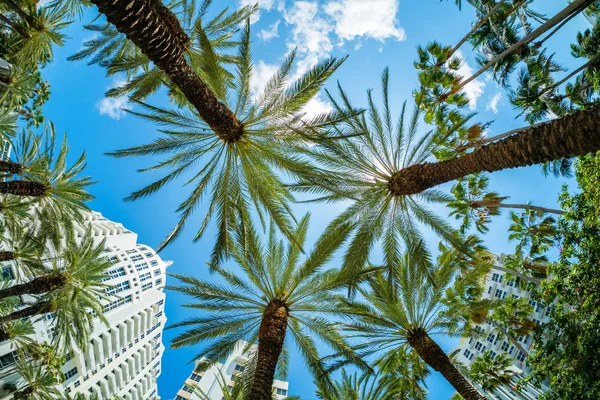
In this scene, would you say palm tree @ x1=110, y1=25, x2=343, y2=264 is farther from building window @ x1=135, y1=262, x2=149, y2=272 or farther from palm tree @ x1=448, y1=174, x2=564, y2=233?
building window @ x1=135, y1=262, x2=149, y2=272

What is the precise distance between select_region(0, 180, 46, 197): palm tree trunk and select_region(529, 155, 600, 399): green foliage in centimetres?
1795

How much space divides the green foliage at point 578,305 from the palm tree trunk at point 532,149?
16.9ft

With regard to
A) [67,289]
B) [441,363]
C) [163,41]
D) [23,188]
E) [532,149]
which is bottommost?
[441,363]

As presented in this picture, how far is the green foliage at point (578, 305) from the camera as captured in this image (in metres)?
7.90

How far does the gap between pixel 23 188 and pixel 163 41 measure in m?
10.1

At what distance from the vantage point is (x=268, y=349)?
351 inches

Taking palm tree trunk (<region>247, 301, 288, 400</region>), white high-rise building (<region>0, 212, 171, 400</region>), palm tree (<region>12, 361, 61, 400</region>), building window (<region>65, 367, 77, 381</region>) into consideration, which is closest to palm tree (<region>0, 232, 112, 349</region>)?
palm tree (<region>12, 361, 61, 400</region>)

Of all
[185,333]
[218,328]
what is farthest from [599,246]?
[185,333]

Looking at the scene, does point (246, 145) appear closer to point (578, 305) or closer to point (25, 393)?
point (578, 305)

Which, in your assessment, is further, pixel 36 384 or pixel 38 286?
pixel 36 384

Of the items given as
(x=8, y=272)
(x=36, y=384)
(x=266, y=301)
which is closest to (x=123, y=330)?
(x=8, y=272)

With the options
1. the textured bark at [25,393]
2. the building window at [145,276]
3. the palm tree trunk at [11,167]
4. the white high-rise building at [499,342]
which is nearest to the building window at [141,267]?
the building window at [145,276]

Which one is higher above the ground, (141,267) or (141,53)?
(141,267)

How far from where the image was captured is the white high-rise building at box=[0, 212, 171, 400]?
133 ft
